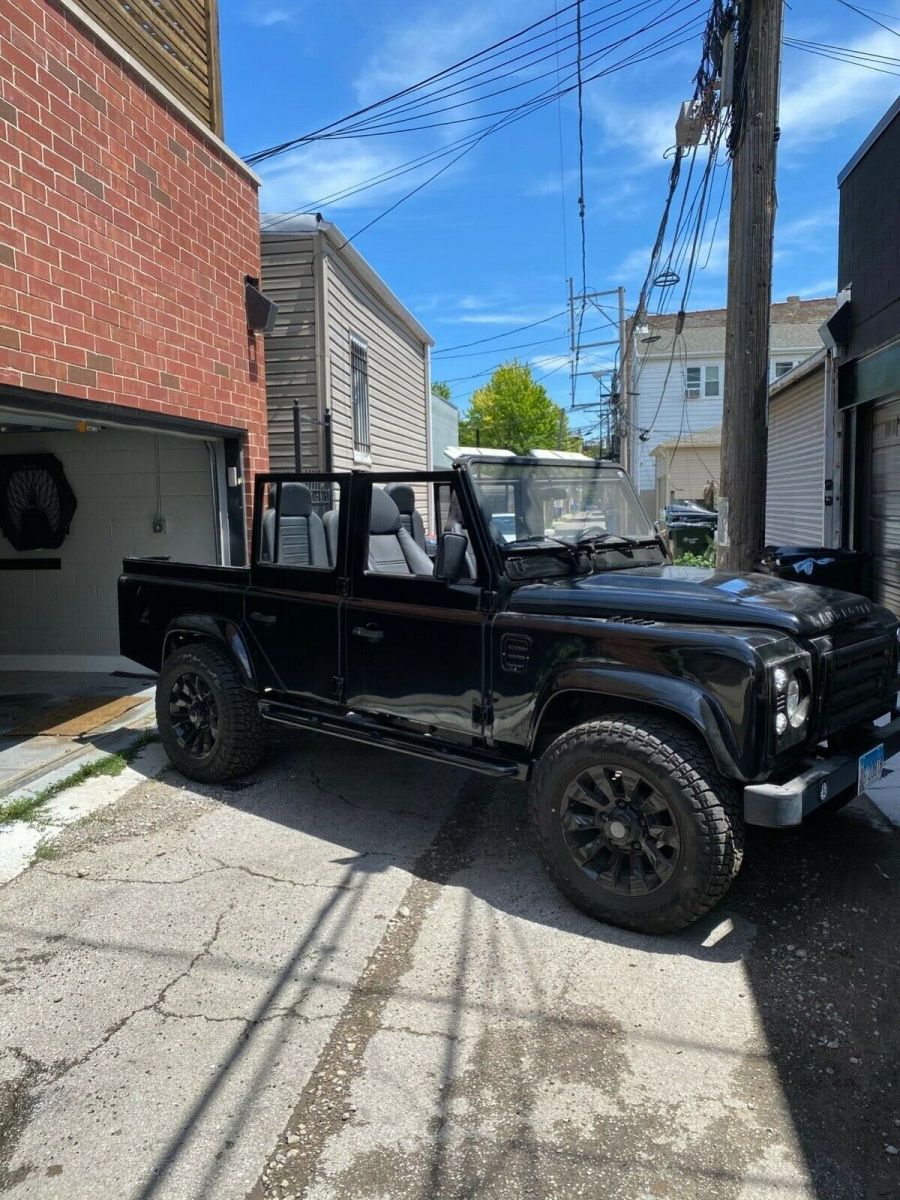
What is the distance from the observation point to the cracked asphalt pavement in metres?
2.37

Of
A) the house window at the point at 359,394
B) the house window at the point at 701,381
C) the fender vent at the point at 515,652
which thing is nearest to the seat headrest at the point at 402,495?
the fender vent at the point at 515,652

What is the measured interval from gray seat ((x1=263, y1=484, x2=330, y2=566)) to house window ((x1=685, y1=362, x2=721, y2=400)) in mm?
33046

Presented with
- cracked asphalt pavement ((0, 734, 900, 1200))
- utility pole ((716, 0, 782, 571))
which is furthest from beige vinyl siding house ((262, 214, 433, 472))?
cracked asphalt pavement ((0, 734, 900, 1200))

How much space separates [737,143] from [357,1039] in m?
6.41

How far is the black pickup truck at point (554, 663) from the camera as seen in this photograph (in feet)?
11.0

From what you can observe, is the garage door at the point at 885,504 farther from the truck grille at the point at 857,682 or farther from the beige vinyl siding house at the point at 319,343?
the beige vinyl siding house at the point at 319,343

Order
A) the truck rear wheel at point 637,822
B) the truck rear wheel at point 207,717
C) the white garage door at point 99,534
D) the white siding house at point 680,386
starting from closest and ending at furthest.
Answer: the truck rear wheel at point 637,822 → the truck rear wheel at point 207,717 → the white garage door at point 99,534 → the white siding house at point 680,386

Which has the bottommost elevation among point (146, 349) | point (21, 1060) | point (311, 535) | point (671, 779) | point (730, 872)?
point (21, 1060)

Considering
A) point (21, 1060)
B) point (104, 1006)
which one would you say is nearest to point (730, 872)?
point (104, 1006)

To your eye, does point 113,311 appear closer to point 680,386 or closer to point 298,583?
point 298,583

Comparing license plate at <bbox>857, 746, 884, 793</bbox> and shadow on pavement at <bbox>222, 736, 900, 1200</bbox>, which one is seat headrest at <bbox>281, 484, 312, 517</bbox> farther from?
license plate at <bbox>857, 746, 884, 793</bbox>

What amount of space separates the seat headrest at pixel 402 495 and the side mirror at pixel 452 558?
949mm

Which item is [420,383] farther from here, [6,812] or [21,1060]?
[21,1060]

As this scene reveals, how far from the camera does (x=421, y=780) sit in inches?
215
